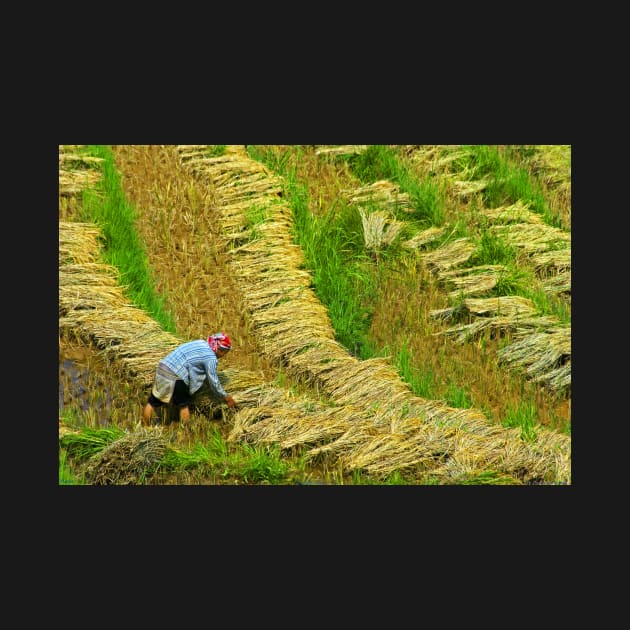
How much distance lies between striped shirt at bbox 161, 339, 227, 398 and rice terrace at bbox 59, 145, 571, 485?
0.22 metres

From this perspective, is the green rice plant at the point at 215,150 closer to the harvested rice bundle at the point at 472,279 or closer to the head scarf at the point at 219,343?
the harvested rice bundle at the point at 472,279

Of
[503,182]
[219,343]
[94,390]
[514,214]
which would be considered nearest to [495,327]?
[514,214]

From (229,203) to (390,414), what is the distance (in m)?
3.54

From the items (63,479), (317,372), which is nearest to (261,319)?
(317,372)

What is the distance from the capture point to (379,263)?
42.0ft

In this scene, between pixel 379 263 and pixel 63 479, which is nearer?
pixel 63 479

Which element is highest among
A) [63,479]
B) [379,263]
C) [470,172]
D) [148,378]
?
[470,172]

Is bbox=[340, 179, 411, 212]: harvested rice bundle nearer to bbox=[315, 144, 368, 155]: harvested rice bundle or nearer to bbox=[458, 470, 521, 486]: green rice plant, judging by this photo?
bbox=[315, 144, 368, 155]: harvested rice bundle

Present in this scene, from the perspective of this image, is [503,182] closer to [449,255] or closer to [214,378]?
[449,255]

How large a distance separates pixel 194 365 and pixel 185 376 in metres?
0.11

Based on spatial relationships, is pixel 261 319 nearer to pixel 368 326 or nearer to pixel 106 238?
pixel 368 326

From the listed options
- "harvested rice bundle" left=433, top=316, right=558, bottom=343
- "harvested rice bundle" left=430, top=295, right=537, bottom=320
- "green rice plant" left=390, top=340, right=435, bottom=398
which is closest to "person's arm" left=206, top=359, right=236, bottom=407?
"green rice plant" left=390, top=340, right=435, bottom=398

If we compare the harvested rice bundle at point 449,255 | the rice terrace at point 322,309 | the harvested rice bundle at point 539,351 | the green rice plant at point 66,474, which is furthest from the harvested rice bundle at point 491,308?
the green rice plant at point 66,474

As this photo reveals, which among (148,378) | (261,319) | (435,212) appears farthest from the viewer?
(435,212)
